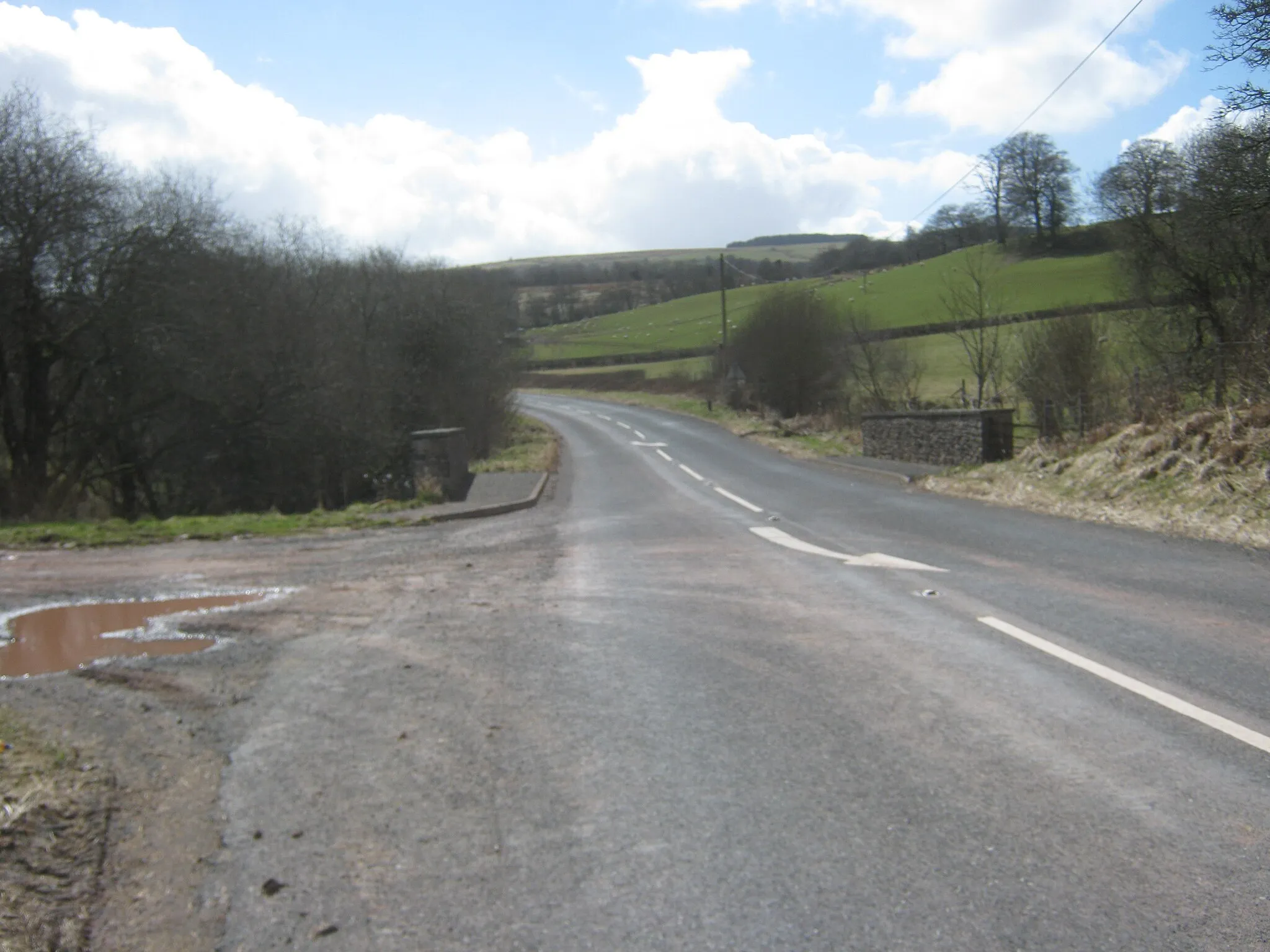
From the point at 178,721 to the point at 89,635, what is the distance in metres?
2.88

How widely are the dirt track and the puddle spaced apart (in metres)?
0.33

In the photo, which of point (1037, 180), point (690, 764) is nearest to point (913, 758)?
point (690, 764)

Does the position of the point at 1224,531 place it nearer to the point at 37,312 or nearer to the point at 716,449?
the point at 37,312

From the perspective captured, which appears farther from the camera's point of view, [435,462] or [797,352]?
[797,352]

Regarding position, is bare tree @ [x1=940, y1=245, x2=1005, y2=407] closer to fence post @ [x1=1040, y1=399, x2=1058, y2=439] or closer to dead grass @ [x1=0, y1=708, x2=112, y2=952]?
fence post @ [x1=1040, y1=399, x2=1058, y2=439]

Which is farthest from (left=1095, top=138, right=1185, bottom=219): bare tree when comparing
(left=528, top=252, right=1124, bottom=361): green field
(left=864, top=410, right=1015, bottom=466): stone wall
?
(left=864, top=410, right=1015, bottom=466): stone wall

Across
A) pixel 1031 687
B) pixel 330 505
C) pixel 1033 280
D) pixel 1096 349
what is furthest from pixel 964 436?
pixel 1033 280

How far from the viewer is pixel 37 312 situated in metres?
23.9

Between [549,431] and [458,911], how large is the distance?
1947 inches

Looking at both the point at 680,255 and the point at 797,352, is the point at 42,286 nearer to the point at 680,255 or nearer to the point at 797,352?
the point at 797,352

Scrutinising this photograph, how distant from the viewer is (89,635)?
26.1ft

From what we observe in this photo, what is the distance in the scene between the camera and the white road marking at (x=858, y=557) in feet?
37.1

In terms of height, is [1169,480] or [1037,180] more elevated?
[1037,180]

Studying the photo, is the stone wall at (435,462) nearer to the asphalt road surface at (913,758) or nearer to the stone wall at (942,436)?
the asphalt road surface at (913,758)
